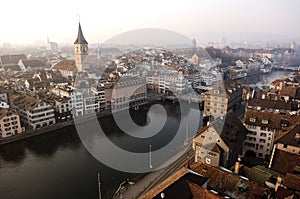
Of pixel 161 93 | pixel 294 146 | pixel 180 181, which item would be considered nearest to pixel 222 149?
pixel 294 146

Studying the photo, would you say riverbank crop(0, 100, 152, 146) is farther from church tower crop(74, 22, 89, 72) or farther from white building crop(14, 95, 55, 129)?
church tower crop(74, 22, 89, 72)

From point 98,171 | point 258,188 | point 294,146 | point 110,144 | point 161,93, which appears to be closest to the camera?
point 258,188

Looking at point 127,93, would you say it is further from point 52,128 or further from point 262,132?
point 262,132

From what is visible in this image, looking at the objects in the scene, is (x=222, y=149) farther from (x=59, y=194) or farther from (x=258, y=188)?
(x=59, y=194)

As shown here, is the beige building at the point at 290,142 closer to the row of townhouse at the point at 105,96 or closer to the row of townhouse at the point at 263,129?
A: the row of townhouse at the point at 263,129

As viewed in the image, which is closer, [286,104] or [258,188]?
[258,188]

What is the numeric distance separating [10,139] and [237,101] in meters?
16.1

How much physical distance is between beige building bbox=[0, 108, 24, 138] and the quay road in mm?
8822

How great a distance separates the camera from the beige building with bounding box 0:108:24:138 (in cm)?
1400

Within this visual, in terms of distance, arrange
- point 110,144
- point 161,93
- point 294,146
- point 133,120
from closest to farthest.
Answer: point 294,146
point 110,144
point 133,120
point 161,93

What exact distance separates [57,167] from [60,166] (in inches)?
5.6

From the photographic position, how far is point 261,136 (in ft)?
37.4

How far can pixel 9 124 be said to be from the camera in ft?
46.7

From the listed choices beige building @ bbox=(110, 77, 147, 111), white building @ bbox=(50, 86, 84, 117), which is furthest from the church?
white building @ bbox=(50, 86, 84, 117)
